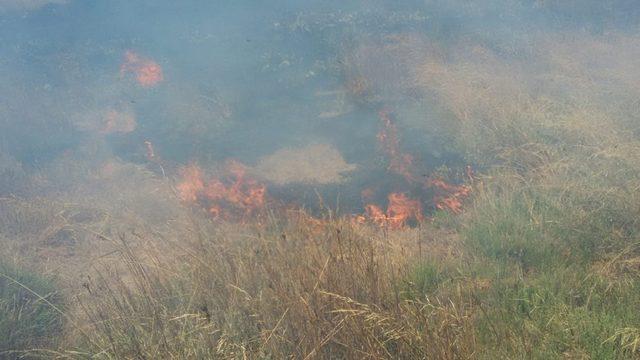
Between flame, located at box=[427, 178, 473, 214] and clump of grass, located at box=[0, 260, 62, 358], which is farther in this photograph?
flame, located at box=[427, 178, 473, 214]

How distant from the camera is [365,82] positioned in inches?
327

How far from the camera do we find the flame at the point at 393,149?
259 inches

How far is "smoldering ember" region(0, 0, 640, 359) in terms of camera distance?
110 inches

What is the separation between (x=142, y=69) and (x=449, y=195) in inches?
301

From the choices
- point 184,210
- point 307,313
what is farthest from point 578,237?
point 184,210

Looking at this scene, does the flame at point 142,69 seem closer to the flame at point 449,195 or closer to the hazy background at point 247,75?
the hazy background at point 247,75

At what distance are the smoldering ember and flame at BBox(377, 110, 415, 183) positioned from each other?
4cm

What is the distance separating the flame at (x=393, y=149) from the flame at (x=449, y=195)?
14.5 inches

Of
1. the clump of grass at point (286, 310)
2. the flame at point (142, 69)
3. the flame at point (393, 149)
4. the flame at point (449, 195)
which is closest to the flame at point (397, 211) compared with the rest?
the flame at point (449, 195)

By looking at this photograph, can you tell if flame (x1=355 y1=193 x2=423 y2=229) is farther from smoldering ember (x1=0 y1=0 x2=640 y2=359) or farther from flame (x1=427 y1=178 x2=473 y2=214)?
flame (x1=427 y1=178 x2=473 y2=214)

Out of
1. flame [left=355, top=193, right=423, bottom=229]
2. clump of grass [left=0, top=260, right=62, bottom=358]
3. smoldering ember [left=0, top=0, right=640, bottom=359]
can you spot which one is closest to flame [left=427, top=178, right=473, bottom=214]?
smoldering ember [left=0, top=0, right=640, bottom=359]

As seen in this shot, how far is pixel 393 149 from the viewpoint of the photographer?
699cm


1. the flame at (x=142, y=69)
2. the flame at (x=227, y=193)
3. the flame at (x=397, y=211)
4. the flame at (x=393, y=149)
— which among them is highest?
the flame at (x=142, y=69)

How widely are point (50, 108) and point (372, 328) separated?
31.3ft
